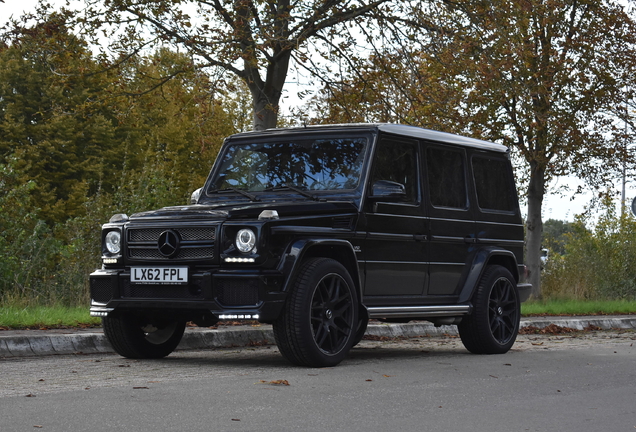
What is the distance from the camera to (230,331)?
11031mm

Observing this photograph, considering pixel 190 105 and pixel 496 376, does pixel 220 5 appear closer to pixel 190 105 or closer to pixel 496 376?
pixel 190 105

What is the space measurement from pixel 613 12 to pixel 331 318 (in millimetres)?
18287

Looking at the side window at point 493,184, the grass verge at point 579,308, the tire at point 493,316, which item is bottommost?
the grass verge at point 579,308

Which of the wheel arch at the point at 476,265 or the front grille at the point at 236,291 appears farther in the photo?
the wheel arch at the point at 476,265

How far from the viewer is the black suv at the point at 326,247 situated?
7.92m

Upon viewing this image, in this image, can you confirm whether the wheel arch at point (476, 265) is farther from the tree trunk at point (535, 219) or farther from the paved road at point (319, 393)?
the tree trunk at point (535, 219)

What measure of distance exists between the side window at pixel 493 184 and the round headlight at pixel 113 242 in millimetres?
4040

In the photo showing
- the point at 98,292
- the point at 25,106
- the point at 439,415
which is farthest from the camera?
the point at 25,106

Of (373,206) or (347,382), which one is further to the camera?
(373,206)

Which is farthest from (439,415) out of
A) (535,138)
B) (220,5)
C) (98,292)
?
(535,138)

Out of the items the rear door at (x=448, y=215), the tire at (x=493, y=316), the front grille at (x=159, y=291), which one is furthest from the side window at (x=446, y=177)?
the front grille at (x=159, y=291)

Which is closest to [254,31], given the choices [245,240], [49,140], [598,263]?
[245,240]

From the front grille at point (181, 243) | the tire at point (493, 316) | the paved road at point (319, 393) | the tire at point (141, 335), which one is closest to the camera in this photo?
the paved road at point (319, 393)

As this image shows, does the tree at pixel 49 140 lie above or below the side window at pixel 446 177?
above
